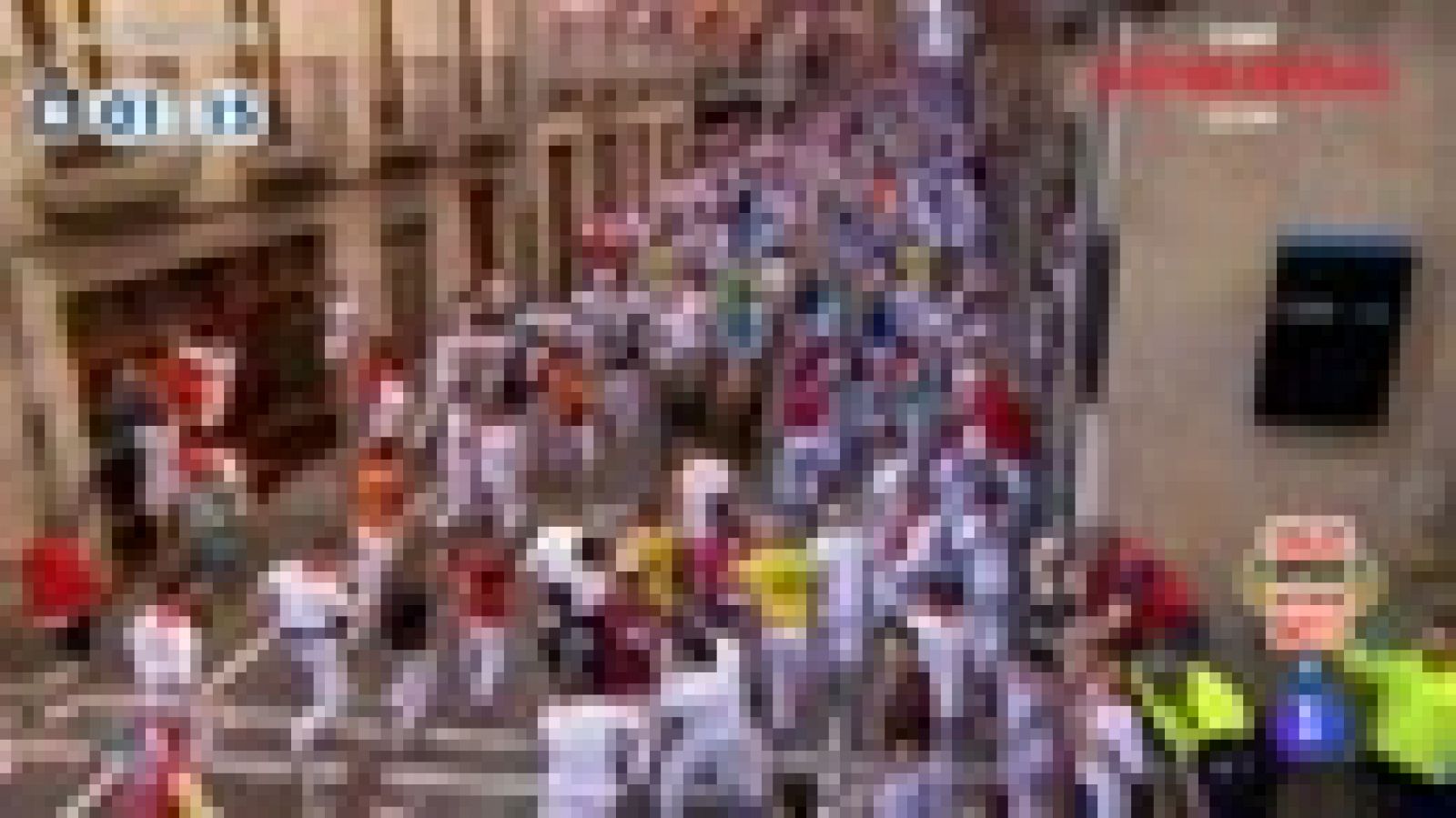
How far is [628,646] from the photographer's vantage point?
198 inches

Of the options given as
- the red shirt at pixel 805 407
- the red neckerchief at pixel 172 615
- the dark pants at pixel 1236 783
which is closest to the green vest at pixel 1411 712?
the dark pants at pixel 1236 783

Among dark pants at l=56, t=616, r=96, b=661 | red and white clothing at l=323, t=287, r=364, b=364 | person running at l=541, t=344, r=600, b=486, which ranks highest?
red and white clothing at l=323, t=287, r=364, b=364

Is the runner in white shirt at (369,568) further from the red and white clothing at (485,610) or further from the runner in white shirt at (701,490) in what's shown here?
the runner in white shirt at (701,490)

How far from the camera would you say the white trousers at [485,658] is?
5.13m

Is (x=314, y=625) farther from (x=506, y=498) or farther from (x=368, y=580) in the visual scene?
(x=506, y=498)

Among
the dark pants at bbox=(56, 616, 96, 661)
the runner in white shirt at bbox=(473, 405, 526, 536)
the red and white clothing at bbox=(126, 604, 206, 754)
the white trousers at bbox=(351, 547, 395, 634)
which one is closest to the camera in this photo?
the red and white clothing at bbox=(126, 604, 206, 754)

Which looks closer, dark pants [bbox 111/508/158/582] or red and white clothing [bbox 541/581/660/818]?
red and white clothing [bbox 541/581/660/818]

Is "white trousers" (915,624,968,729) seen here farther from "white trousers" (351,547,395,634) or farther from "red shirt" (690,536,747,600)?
"white trousers" (351,547,395,634)

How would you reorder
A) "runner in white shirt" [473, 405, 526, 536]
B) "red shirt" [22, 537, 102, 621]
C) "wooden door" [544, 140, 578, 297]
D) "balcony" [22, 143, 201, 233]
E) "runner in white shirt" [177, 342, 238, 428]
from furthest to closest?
"wooden door" [544, 140, 578, 297], "runner in white shirt" [177, 342, 238, 428], "balcony" [22, 143, 201, 233], "runner in white shirt" [473, 405, 526, 536], "red shirt" [22, 537, 102, 621]

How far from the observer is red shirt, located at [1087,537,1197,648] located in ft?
16.2

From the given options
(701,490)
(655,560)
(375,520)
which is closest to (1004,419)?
(701,490)

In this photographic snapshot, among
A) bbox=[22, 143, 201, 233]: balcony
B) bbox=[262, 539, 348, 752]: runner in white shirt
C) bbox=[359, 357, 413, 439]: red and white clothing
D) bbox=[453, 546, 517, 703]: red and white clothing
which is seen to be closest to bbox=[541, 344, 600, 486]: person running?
bbox=[359, 357, 413, 439]: red and white clothing

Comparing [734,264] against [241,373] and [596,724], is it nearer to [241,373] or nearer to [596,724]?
[241,373]

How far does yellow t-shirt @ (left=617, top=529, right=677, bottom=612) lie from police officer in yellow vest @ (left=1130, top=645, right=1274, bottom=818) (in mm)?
1664
